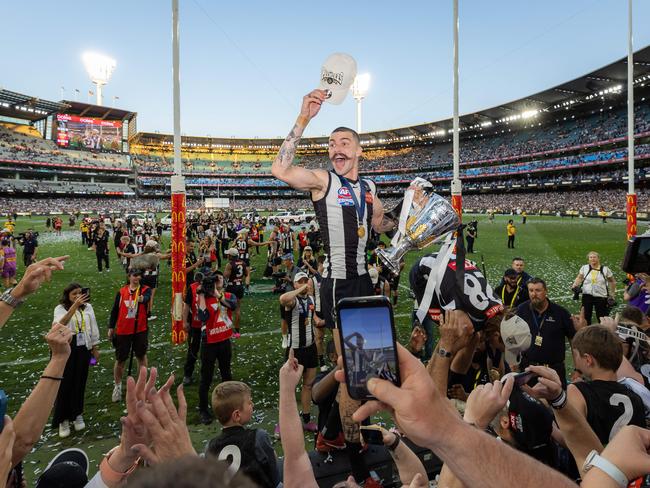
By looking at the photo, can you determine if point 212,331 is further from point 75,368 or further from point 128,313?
point 75,368

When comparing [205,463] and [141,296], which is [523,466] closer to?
[205,463]

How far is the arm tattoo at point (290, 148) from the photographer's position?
10.2ft

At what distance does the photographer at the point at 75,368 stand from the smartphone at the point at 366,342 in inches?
195

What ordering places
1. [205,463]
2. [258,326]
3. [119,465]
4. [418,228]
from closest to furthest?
[205,463] → [119,465] → [418,228] → [258,326]

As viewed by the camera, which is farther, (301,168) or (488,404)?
(301,168)

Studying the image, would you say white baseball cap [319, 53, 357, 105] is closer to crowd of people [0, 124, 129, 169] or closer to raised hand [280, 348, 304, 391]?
raised hand [280, 348, 304, 391]

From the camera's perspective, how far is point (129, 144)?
9338cm

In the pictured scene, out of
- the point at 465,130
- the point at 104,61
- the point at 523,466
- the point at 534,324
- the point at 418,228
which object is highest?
the point at 104,61

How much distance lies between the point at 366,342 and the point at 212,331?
17.1ft

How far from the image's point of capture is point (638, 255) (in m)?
4.07

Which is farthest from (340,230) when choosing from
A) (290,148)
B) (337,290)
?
(290,148)

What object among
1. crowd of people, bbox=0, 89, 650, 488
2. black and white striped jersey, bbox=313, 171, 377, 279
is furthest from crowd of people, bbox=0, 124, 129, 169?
black and white striped jersey, bbox=313, 171, 377, 279

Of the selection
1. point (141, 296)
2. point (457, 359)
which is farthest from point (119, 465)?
point (141, 296)

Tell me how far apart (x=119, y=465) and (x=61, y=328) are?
1.16 meters
